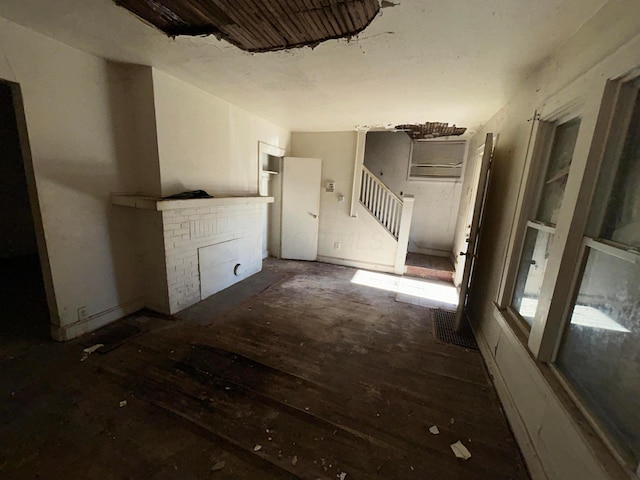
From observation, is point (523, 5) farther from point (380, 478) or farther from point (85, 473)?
point (85, 473)

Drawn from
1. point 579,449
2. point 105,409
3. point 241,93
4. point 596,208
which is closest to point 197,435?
point 105,409

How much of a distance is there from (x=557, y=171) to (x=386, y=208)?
3.01 meters

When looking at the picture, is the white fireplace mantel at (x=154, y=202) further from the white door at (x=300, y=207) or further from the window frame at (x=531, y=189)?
the window frame at (x=531, y=189)

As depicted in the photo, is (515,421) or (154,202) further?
(154,202)

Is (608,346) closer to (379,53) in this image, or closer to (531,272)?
(531,272)

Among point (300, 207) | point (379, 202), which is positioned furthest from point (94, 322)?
point (379, 202)

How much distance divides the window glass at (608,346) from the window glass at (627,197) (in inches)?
4.2

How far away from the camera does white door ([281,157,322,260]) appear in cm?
474

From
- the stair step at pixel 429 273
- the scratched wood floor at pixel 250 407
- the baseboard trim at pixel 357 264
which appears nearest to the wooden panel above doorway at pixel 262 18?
the scratched wood floor at pixel 250 407

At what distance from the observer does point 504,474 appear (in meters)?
1.35

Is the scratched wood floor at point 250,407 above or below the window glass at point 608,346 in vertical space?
below

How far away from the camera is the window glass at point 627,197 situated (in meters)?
1.05

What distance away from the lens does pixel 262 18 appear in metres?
1.53

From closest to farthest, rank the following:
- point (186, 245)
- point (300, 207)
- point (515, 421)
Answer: point (515, 421) → point (186, 245) → point (300, 207)
